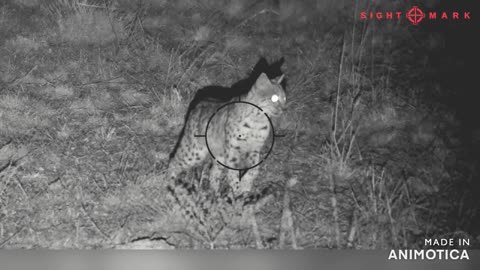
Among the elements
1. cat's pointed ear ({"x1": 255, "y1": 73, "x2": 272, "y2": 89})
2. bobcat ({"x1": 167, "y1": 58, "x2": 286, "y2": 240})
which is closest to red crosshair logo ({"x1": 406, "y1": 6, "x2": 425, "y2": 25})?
bobcat ({"x1": 167, "y1": 58, "x2": 286, "y2": 240})

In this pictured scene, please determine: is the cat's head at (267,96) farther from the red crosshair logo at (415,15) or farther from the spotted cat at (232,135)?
the red crosshair logo at (415,15)

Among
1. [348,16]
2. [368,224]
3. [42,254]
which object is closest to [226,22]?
[348,16]

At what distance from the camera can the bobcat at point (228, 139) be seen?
238cm

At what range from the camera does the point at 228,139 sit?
243 cm

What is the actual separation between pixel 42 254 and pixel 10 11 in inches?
62.4

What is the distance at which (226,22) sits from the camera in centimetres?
297

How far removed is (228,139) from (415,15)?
151 cm

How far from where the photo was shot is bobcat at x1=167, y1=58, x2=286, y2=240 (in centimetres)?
238

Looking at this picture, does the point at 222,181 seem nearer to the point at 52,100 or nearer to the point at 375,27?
the point at 52,100

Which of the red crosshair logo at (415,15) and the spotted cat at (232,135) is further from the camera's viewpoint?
the red crosshair logo at (415,15)

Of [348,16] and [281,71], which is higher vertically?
[348,16]

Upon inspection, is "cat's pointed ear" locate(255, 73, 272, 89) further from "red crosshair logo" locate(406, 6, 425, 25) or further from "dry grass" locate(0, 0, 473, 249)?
"red crosshair logo" locate(406, 6, 425, 25)

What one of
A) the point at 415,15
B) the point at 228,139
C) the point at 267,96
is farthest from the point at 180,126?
the point at 415,15

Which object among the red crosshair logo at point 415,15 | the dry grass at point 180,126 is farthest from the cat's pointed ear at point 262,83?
the red crosshair logo at point 415,15
